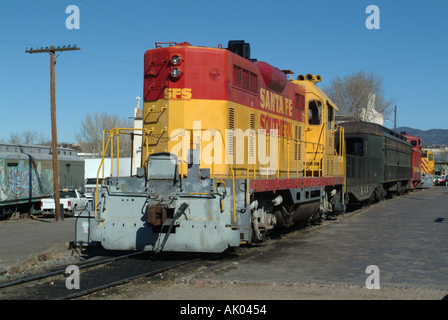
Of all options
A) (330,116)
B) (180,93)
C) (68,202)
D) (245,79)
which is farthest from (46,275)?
(68,202)

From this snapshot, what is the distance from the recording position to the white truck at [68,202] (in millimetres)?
20906

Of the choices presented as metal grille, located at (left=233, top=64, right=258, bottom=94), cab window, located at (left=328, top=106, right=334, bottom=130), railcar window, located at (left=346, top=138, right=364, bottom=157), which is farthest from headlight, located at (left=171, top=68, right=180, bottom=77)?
railcar window, located at (left=346, top=138, right=364, bottom=157)

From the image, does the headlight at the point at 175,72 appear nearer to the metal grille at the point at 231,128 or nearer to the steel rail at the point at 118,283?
the metal grille at the point at 231,128

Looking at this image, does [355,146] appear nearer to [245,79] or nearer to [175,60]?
[245,79]

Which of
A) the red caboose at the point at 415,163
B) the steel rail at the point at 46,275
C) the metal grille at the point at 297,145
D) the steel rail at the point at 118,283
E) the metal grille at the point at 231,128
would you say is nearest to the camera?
the steel rail at the point at 118,283

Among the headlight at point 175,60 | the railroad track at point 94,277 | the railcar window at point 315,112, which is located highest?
the headlight at point 175,60

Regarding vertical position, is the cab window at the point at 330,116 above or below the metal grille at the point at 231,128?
above

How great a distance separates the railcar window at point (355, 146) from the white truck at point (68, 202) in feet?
46.1

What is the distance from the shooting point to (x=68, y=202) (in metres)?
21.5

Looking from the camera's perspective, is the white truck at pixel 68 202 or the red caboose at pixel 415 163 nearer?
the white truck at pixel 68 202

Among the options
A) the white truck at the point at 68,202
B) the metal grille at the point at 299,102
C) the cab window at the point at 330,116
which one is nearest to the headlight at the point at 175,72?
the metal grille at the point at 299,102

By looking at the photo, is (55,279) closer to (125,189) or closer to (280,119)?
(125,189)

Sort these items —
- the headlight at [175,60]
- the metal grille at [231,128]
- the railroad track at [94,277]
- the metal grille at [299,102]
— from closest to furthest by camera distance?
the railroad track at [94,277] → the headlight at [175,60] → the metal grille at [231,128] → the metal grille at [299,102]

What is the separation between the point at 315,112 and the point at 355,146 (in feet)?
30.2
